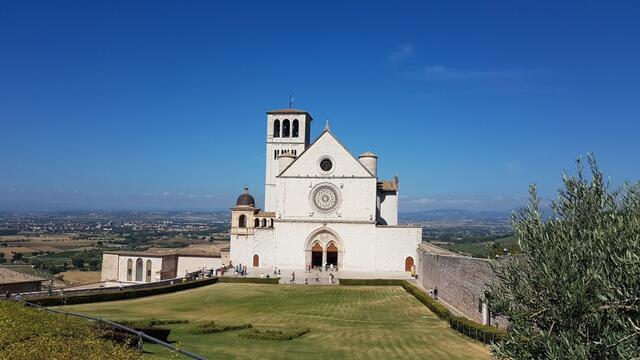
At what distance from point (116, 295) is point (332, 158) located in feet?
82.6

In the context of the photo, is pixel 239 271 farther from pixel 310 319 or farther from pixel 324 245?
pixel 310 319

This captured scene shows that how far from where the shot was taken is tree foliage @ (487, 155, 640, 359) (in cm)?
883

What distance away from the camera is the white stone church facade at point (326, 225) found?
168 feet

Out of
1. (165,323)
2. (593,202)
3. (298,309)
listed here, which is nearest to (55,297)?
(165,323)

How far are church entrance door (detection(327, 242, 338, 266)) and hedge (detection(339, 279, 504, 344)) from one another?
8534 mm

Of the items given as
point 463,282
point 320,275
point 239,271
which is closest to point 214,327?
point 463,282

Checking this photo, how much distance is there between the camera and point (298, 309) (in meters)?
30.6

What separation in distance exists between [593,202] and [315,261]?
43.3 meters

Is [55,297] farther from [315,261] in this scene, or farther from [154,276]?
[315,261]

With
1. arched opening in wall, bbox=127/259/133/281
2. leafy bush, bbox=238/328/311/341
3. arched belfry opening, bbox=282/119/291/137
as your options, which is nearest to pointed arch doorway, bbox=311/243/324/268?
arched belfry opening, bbox=282/119/291/137

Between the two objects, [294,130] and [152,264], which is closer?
[152,264]

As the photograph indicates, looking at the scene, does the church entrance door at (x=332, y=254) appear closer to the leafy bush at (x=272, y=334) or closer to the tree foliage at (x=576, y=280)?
the leafy bush at (x=272, y=334)

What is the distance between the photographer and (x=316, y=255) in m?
52.7

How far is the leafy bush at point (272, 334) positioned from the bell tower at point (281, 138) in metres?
37.9
